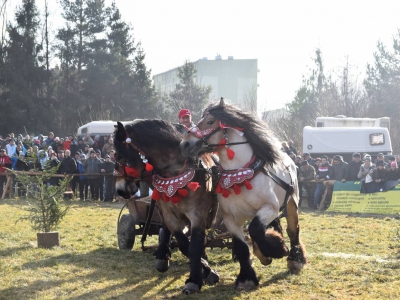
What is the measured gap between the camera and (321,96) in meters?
43.3

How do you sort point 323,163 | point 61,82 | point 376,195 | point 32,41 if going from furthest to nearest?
point 61,82, point 32,41, point 323,163, point 376,195

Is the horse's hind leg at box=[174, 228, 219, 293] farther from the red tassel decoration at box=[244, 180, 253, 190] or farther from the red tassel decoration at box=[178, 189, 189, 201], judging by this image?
the red tassel decoration at box=[244, 180, 253, 190]

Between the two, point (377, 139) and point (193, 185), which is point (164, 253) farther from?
point (377, 139)

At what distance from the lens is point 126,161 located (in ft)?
22.9

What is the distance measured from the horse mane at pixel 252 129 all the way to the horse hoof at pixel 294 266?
155cm

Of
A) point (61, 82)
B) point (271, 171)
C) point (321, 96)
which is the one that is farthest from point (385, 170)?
point (61, 82)

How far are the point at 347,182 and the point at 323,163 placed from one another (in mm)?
2063

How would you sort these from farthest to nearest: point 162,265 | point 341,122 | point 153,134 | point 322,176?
point 341,122 < point 322,176 < point 162,265 < point 153,134

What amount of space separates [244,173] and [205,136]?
23.1 inches

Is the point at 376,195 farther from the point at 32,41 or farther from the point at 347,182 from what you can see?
the point at 32,41

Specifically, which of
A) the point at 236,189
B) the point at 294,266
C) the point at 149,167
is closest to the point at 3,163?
the point at 149,167

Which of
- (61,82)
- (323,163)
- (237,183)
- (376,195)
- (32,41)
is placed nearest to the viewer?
(237,183)

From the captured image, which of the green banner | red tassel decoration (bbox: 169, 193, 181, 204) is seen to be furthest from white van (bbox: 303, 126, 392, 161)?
red tassel decoration (bbox: 169, 193, 181, 204)

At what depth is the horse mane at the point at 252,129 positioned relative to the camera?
6.62 metres
